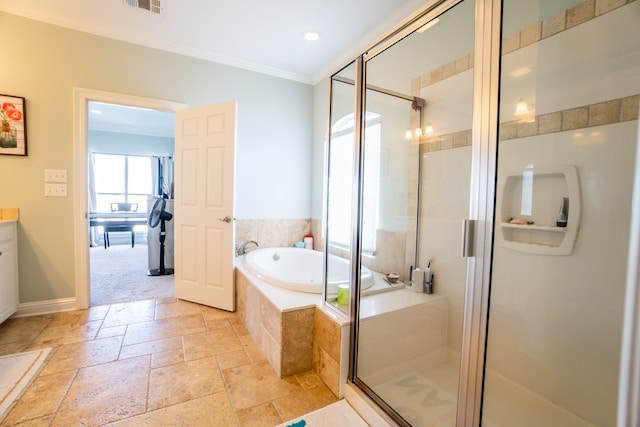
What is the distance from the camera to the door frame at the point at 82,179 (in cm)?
269

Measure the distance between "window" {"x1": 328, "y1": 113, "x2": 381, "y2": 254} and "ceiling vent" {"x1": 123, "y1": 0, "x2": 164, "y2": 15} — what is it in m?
1.74

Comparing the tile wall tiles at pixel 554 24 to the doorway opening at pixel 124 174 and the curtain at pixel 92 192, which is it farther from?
the curtain at pixel 92 192

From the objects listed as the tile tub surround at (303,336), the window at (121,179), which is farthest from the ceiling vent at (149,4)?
the window at (121,179)

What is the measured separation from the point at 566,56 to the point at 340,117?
4.33 feet

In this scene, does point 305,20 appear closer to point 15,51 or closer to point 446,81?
point 446,81

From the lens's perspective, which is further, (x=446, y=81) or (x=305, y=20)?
(x=305, y=20)

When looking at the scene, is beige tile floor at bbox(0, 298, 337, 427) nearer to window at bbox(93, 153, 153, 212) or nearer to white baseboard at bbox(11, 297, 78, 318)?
white baseboard at bbox(11, 297, 78, 318)

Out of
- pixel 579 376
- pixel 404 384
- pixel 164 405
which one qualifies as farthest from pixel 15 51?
pixel 579 376

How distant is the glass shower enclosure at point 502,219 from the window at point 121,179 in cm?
651

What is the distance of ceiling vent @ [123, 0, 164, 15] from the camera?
232cm

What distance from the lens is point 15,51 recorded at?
248 cm

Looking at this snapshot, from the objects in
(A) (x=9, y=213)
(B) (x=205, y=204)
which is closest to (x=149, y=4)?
(B) (x=205, y=204)

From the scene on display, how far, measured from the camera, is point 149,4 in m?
2.36

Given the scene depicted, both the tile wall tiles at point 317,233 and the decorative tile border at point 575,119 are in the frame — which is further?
the tile wall tiles at point 317,233
